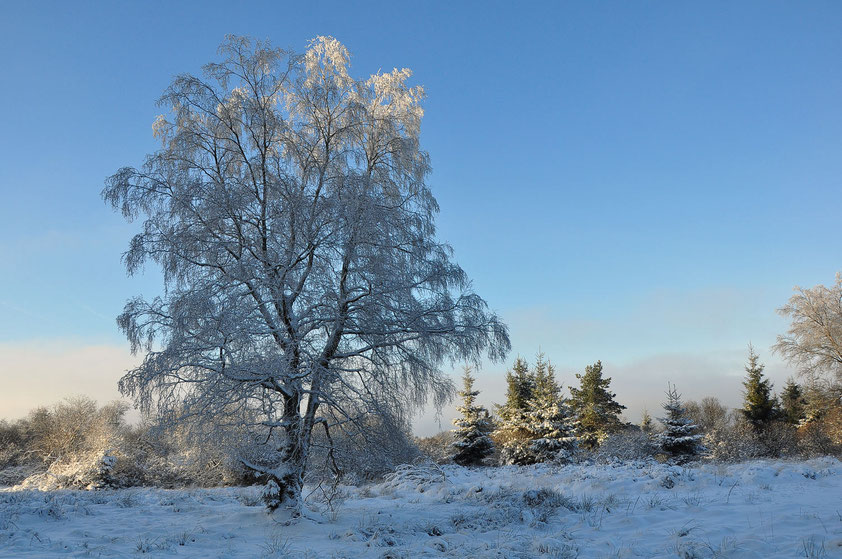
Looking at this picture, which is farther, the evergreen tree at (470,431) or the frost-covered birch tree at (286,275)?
the evergreen tree at (470,431)

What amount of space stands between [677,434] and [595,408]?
8625 mm

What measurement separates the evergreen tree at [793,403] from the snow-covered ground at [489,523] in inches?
1067

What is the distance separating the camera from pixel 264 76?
10.7 metres

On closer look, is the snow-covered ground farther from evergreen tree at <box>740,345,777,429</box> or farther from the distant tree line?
evergreen tree at <box>740,345,777,429</box>

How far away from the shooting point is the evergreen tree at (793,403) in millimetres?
34500

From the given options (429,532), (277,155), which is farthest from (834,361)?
(277,155)

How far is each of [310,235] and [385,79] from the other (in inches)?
208

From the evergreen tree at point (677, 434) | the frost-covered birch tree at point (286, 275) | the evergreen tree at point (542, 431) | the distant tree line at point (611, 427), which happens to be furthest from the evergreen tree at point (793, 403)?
the frost-covered birch tree at point (286, 275)

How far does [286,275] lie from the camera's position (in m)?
8.55

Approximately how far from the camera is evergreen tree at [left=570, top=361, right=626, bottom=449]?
2995 cm

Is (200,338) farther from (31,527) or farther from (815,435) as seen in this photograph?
(815,435)

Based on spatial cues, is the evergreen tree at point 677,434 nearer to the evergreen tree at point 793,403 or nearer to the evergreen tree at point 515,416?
the evergreen tree at point 515,416

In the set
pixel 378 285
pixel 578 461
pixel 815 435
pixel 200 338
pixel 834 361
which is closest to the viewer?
pixel 200 338

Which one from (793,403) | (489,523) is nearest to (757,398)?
(793,403)
